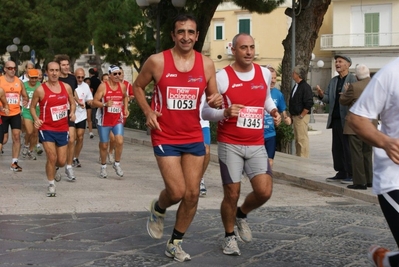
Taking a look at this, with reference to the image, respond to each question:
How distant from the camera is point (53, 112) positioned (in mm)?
11422

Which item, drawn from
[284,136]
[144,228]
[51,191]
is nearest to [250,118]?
[144,228]

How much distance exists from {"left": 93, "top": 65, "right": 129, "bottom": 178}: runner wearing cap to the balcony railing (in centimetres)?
4088

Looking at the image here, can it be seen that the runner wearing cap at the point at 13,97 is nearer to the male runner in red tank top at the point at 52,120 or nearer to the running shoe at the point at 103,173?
the running shoe at the point at 103,173

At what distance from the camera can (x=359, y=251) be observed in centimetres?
722

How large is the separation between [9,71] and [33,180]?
8.97 feet

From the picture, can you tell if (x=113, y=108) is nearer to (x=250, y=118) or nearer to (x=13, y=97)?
(x=13, y=97)

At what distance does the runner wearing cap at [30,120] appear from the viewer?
51.6ft

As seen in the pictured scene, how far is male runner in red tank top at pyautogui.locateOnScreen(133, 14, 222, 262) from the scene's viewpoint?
6715 mm

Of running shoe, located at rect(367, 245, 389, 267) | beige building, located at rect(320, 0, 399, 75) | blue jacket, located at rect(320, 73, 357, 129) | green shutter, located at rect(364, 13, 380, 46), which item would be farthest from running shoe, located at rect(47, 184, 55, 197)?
green shutter, located at rect(364, 13, 380, 46)

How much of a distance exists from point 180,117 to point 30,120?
9719mm

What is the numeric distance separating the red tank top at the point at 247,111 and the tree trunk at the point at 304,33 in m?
11.3

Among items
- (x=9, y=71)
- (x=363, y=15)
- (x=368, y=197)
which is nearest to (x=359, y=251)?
(x=368, y=197)

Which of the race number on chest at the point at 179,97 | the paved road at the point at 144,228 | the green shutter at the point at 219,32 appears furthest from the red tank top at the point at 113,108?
the green shutter at the point at 219,32

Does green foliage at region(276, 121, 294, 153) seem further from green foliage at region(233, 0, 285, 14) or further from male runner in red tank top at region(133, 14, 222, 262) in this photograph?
male runner in red tank top at region(133, 14, 222, 262)
